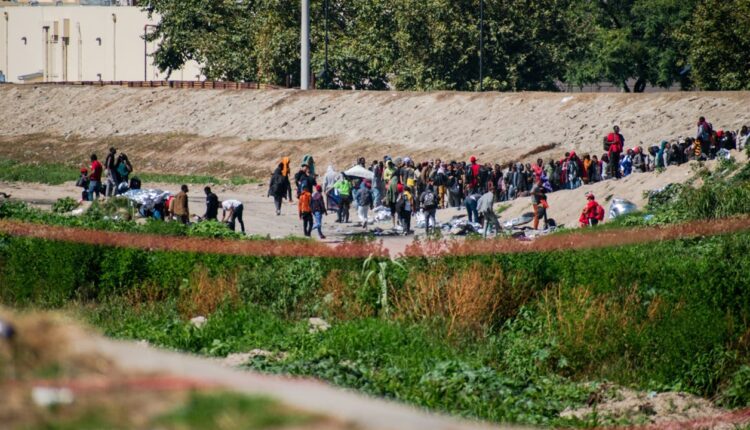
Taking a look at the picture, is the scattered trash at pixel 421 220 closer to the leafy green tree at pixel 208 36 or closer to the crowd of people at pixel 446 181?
the crowd of people at pixel 446 181

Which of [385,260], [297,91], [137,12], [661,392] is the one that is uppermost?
[137,12]

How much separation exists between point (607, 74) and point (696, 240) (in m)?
54.6

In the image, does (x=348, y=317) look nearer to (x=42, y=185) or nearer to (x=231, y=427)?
(x=231, y=427)

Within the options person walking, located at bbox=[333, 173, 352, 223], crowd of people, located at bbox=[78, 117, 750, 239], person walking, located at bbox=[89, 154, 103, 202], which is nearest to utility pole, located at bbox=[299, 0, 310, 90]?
crowd of people, located at bbox=[78, 117, 750, 239]

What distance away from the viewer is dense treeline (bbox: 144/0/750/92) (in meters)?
65.1

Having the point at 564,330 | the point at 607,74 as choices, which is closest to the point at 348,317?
the point at 564,330

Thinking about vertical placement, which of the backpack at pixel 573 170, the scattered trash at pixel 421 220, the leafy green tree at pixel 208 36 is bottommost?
the scattered trash at pixel 421 220

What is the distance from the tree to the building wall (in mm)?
27404

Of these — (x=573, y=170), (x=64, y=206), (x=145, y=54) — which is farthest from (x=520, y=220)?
(x=145, y=54)

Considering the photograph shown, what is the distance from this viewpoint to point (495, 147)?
49.0m

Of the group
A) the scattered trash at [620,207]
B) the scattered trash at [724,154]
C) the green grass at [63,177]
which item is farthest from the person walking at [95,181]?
the scattered trash at [724,154]

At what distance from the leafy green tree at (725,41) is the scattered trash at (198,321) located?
124 ft

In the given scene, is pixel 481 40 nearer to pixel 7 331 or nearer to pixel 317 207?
pixel 317 207

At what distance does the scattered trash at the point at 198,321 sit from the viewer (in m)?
17.1
